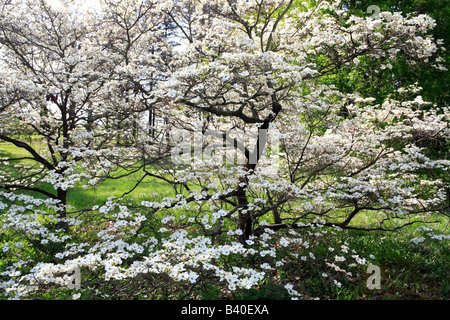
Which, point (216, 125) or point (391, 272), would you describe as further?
point (216, 125)

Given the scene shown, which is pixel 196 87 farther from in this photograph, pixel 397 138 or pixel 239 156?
pixel 397 138

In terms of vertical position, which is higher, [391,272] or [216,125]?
[216,125]

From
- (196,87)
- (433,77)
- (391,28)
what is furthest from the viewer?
(433,77)

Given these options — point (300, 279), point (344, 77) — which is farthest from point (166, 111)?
point (344, 77)

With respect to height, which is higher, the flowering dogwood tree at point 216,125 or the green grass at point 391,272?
the flowering dogwood tree at point 216,125

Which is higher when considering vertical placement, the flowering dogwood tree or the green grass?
the flowering dogwood tree

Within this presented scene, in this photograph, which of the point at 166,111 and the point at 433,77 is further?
the point at 433,77

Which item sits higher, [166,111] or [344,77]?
[344,77]

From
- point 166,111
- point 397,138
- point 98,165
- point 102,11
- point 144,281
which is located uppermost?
point 102,11

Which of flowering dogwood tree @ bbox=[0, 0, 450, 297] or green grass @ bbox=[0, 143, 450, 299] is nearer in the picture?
green grass @ bbox=[0, 143, 450, 299]

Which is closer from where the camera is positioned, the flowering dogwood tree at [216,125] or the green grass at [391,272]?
the green grass at [391,272]

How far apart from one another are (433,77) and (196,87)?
10851 millimetres
